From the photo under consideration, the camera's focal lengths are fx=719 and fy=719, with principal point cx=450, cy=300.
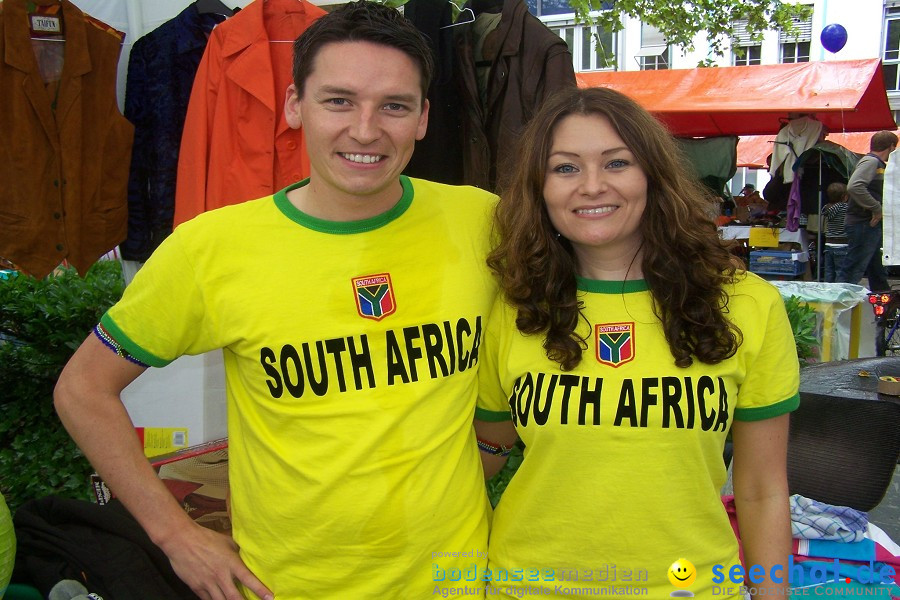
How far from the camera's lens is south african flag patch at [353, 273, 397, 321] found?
166cm

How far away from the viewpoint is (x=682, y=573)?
1.64 meters

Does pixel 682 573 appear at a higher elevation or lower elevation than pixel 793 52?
lower

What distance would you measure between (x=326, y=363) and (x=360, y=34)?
2.49 feet

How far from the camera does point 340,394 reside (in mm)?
1622

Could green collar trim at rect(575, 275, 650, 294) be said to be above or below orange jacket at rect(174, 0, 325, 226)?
below

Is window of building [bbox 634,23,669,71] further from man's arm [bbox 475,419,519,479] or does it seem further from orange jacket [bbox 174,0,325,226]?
man's arm [bbox 475,419,519,479]

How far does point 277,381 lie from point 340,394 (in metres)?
0.15

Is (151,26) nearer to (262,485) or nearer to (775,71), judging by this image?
(262,485)

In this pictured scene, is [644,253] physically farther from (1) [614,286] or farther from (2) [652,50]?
(2) [652,50]

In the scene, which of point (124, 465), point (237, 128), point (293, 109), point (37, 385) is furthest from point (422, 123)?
point (37, 385)

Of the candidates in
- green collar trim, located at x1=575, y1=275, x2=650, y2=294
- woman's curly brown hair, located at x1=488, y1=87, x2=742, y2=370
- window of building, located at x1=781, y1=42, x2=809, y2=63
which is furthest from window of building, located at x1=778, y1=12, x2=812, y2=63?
green collar trim, located at x1=575, y1=275, x2=650, y2=294

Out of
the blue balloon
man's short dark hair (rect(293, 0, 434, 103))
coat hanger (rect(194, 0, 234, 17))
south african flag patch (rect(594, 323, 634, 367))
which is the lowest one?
south african flag patch (rect(594, 323, 634, 367))

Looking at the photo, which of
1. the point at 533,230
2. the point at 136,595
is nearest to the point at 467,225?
the point at 533,230

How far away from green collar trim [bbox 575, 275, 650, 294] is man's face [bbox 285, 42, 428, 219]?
0.56 m
